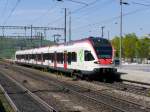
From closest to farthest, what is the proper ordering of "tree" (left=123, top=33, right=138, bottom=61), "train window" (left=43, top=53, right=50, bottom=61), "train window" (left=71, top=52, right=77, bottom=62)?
"train window" (left=71, top=52, right=77, bottom=62), "train window" (left=43, top=53, right=50, bottom=61), "tree" (left=123, top=33, right=138, bottom=61)

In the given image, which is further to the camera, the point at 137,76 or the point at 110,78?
the point at 110,78

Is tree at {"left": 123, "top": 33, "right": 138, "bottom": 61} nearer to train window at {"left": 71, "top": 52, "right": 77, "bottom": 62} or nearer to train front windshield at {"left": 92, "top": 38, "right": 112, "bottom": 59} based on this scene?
train window at {"left": 71, "top": 52, "right": 77, "bottom": 62}

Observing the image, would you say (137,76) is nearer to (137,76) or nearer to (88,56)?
(137,76)

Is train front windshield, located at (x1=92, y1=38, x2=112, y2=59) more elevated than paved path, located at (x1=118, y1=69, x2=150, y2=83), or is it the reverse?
train front windshield, located at (x1=92, y1=38, x2=112, y2=59)

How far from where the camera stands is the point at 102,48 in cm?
3319

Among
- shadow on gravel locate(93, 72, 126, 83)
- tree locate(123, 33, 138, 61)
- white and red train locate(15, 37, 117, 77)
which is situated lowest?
shadow on gravel locate(93, 72, 126, 83)

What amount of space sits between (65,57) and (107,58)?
344 inches

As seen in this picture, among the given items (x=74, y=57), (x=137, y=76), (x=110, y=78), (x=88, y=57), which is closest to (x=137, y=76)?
(x=137, y=76)

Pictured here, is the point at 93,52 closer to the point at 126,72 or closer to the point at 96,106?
the point at 126,72

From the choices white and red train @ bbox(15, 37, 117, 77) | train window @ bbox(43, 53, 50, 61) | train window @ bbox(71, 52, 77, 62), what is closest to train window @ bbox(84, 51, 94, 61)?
white and red train @ bbox(15, 37, 117, 77)

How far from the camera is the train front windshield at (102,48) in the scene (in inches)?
1288

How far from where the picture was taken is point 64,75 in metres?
45.0

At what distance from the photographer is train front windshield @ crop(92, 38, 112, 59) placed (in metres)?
32.7

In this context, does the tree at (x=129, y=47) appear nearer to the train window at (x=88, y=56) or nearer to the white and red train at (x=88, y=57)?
the white and red train at (x=88, y=57)
